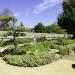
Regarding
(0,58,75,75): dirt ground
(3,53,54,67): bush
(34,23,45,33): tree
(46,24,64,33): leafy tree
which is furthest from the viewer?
(34,23,45,33): tree

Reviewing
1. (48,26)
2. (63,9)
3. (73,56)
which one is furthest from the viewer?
(48,26)

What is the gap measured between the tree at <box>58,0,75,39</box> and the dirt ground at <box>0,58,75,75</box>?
87.0 ft

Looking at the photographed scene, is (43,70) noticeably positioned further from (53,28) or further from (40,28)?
(40,28)

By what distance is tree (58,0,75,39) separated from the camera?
4250cm

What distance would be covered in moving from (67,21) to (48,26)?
16.6 m

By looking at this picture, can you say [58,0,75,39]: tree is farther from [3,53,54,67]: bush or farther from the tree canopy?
[3,53,54,67]: bush

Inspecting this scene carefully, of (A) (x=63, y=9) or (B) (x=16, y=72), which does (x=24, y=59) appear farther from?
(A) (x=63, y=9)

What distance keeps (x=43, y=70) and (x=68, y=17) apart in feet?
102

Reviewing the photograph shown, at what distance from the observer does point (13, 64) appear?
16031 millimetres

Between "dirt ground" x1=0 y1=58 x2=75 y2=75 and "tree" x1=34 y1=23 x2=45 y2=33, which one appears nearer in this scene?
"dirt ground" x1=0 y1=58 x2=75 y2=75

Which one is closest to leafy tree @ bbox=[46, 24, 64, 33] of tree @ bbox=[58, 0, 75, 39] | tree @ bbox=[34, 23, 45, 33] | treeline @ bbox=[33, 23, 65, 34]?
treeline @ bbox=[33, 23, 65, 34]

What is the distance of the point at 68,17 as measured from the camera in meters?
44.9

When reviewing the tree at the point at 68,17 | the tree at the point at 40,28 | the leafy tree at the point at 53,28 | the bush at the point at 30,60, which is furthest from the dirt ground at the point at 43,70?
the tree at the point at 40,28

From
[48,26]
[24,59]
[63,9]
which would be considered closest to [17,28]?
[24,59]
